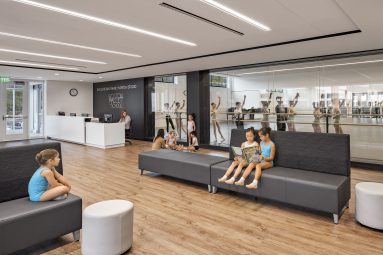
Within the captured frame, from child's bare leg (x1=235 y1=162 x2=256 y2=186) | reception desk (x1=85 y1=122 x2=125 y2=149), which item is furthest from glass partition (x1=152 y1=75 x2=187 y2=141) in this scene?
child's bare leg (x1=235 y1=162 x2=256 y2=186)

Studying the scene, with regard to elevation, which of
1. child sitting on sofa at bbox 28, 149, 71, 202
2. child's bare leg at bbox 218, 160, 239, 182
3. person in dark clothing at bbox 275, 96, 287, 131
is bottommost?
child's bare leg at bbox 218, 160, 239, 182

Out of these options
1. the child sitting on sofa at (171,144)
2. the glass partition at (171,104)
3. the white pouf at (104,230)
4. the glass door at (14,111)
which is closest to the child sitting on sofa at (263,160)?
the white pouf at (104,230)

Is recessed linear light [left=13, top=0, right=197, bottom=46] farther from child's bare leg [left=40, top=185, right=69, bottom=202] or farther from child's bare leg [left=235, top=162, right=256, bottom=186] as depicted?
child's bare leg [left=235, top=162, right=256, bottom=186]

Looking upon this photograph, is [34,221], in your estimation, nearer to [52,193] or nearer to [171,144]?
[52,193]

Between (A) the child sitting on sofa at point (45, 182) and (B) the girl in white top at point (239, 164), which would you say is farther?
(B) the girl in white top at point (239, 164)

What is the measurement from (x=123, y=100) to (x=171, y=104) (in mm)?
2599

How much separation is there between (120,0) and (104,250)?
2.94 metres

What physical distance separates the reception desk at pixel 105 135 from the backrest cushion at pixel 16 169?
6.60 m

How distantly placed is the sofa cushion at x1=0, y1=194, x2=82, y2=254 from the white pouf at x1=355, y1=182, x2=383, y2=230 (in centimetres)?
330

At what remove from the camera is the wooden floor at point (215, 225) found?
2.87 meters

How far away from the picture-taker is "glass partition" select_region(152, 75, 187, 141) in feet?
36.4

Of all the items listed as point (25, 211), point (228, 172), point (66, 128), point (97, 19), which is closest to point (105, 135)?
point (66, 128)

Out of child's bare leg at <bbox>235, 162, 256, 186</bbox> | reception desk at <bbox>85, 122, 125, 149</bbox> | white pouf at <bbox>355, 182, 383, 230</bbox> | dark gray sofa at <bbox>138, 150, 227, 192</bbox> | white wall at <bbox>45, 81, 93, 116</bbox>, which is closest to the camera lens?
white pouf at <bbox>355, 182, 383, 230</bbox>

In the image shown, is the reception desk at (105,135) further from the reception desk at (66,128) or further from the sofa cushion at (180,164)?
the sofa cushion at (180,164)
